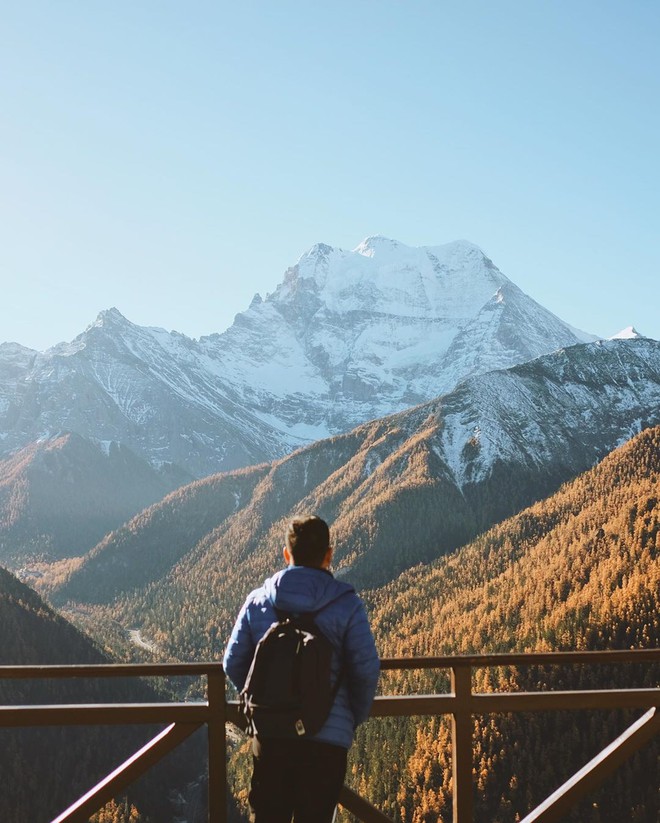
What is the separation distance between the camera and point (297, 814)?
5.69 metres

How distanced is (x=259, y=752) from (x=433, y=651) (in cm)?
12759

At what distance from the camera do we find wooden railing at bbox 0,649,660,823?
6793mm

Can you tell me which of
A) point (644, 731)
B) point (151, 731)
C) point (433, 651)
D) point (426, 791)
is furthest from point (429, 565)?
point (644, 731)

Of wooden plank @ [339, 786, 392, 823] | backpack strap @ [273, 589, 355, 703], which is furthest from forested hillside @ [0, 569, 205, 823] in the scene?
backpack strap @ [273, 589, 355, 703]

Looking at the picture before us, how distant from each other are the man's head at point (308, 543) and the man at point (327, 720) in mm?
93

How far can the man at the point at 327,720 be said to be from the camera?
5.64 m

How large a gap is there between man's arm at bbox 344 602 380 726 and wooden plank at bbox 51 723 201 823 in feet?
5.79

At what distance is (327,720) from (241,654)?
0.77 m

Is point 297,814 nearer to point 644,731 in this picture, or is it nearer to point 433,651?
point 644,731

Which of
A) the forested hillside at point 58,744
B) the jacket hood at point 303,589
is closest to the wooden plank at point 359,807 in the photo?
the jacket hood at point 303,589

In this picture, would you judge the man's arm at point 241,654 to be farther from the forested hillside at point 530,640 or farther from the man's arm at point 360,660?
the forested hillside at point 530,640

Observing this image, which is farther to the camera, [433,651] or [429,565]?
[429,565]

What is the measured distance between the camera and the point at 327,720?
5703 mm

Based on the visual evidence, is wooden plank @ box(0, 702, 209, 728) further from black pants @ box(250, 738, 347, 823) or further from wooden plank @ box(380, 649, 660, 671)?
wooden plank @ box(380, 649, 660, 671)
